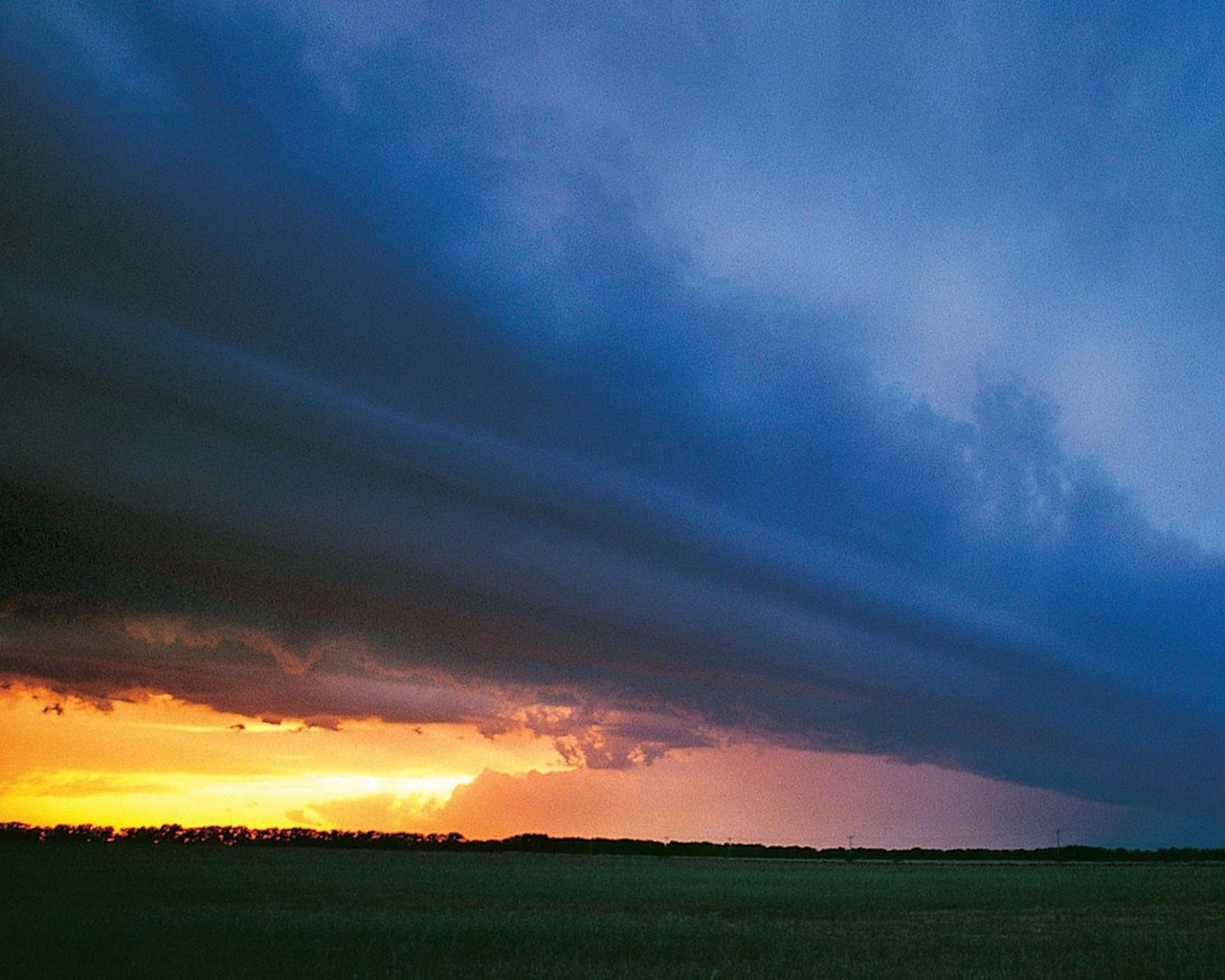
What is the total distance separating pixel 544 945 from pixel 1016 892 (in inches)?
1566

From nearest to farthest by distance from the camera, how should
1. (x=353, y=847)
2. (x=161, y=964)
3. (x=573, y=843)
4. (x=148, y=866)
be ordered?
(x=161, y=964) → (x=148, y=866) → (x=353, y=847) → (x=573, y=843)

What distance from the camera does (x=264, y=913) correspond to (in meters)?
34.8

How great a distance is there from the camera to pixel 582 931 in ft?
103

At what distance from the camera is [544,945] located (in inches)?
1094

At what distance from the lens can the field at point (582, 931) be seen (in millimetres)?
23438

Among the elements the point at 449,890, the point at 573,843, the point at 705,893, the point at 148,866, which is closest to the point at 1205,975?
the point at 705,893

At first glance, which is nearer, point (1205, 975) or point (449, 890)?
point (1205, 975)

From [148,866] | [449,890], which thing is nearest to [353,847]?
[148,866]

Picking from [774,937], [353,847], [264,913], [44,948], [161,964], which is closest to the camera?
[161,964]

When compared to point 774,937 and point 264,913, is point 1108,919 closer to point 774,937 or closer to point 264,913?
point 774,937

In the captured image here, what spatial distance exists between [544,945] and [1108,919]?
24.4 metres

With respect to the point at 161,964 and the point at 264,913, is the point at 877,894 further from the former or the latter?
the point at 161,964

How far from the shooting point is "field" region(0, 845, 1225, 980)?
76.9 feet

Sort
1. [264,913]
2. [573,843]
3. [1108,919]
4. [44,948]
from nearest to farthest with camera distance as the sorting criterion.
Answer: [44,948], [264,913], [1108,919], [573,843]
